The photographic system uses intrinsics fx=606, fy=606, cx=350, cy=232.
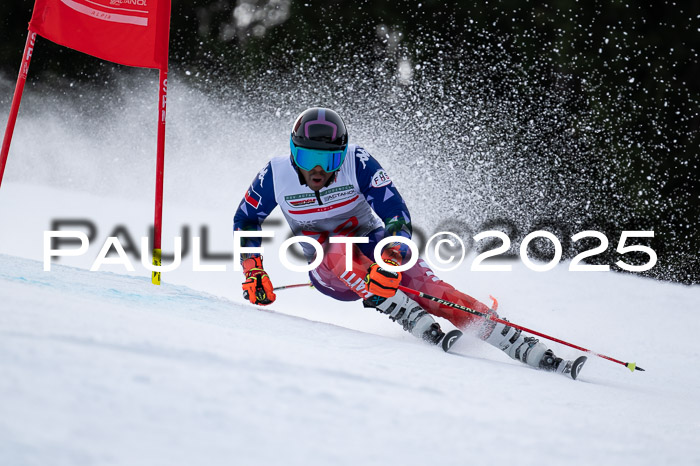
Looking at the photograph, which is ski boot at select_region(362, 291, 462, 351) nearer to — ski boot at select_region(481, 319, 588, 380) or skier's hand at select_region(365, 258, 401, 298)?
skier's hand at select_region(365, 258, 401, 298)

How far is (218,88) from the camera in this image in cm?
1160

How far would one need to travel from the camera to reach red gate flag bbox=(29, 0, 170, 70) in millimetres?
3590

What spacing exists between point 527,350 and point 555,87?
7.55 meters

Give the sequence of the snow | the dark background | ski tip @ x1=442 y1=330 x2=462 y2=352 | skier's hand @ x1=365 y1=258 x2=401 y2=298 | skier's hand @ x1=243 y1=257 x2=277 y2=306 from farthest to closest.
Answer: the dark background
skier's hand @ x1=243 y1=257 x2=277 y2=306
skier's hand @ x1=365 y1=258 x2=401 y2=298
ski tip @ x1=442 y1=330 x2=462 y2=352
the snow

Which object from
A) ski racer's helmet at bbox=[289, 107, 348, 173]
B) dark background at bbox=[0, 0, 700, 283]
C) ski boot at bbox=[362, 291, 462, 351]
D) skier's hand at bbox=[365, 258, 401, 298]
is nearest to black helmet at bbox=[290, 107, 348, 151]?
ski racer's helmet at bbox=[289, 107, 348, 173]

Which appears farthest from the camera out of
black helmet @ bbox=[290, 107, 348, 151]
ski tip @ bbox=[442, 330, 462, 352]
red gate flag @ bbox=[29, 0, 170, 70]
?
red gate flag @ bbox=[29, 0, 170, 70]

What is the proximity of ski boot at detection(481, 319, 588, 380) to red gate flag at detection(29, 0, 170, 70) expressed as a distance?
2593mm

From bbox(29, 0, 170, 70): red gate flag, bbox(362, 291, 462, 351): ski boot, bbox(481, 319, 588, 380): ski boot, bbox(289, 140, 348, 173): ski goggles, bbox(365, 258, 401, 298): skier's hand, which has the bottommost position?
bbox(481, 319, 588, 380): ski boot

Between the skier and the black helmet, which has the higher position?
the black helmet

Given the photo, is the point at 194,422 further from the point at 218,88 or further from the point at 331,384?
the point at 218,88

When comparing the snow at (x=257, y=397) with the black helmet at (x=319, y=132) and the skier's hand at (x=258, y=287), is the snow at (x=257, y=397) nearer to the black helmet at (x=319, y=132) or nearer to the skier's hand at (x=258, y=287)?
the skier's hand at (x=258, y=287)

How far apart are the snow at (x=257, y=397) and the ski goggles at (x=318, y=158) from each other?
2.66ft

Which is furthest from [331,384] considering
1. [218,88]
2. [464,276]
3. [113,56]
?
[218,88]

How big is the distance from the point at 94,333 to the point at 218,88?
10690 mm
